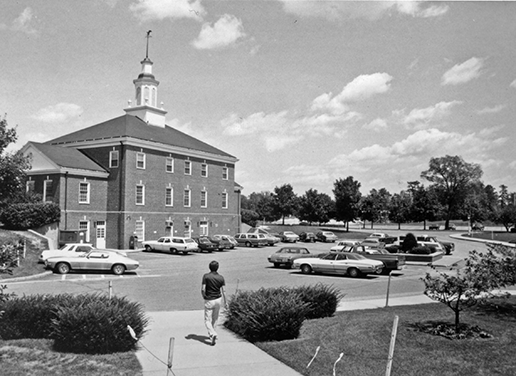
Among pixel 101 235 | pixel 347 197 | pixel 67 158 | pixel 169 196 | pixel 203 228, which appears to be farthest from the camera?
pixel 347 197

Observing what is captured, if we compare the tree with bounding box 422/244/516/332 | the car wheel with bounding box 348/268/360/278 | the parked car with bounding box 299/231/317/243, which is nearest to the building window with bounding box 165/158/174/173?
the parked car with bounding box 299/231/317/243

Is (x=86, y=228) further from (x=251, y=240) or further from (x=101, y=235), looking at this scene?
(x=251, y=240)

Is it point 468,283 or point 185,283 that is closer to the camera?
point 468,283

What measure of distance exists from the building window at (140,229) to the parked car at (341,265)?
75.4 ft

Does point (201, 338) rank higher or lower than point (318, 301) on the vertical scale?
lower

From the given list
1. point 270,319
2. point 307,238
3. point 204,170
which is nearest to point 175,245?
point 204,170

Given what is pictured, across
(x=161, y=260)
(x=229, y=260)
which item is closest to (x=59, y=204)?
(x=161, y=260)

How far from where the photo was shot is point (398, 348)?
10.4 m

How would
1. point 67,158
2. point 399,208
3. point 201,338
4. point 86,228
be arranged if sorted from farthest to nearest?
point 399,208 < point 67,158 < point 86,228 < point 201,338

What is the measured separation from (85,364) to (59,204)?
34.6 meters

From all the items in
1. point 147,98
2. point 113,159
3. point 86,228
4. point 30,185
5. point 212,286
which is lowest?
point 212,286

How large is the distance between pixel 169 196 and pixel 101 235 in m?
8.58

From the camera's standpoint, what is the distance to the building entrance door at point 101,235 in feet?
146

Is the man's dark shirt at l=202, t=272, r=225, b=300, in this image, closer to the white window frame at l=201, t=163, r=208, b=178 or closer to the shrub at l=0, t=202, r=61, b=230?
the shrub at l=0, t=202, r=61, b=230
